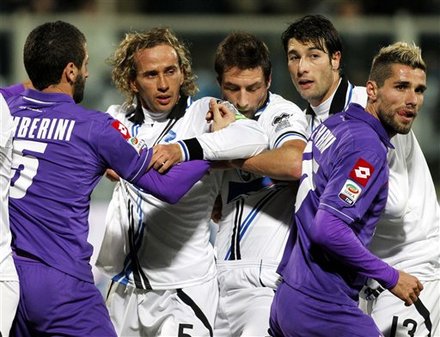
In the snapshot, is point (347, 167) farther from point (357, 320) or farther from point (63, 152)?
point (63, 152)

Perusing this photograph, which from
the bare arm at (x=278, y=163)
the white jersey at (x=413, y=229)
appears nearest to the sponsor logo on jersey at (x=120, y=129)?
the bare arm at (x=278, y=163)

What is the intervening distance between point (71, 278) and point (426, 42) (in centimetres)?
819

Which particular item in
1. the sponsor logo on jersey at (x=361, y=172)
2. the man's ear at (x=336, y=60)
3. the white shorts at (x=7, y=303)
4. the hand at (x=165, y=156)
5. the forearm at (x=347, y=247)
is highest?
the man's ear at (x=336, y=60)

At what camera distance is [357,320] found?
19.3 ft

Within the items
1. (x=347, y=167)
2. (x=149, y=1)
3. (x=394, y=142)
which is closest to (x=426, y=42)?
(x=149, y=1)

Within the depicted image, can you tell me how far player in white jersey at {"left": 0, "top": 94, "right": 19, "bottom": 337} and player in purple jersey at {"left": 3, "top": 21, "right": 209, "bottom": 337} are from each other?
0.34ft

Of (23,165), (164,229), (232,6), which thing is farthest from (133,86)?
(232,6)

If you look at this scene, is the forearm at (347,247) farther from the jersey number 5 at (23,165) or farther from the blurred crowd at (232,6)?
the blurred crowd at (232,6)

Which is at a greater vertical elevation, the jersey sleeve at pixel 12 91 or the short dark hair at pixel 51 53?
the short dark hair at pixel 51 53

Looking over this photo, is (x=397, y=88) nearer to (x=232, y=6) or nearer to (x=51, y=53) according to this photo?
(x=51, y=53)

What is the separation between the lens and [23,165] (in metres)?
6.00

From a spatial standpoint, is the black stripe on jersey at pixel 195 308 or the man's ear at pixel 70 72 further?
the black stripe on jersey at pixel 195 308

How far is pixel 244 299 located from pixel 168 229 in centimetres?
64

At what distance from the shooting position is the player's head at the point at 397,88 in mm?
6102
